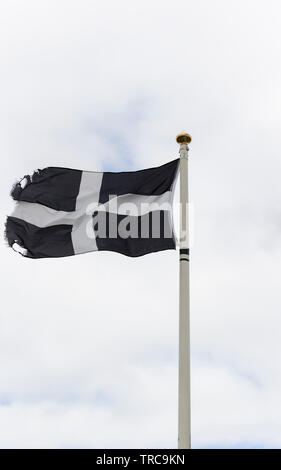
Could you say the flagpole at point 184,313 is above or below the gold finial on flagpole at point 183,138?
below

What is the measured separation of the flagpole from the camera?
14234 mm

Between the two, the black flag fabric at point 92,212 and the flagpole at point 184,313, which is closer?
the flagpole at point 184,313

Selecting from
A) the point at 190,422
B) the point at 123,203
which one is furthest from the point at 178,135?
the point at 190,422

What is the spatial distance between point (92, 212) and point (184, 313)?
12.3 feet

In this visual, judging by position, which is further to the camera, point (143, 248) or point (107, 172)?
point (107, 172)

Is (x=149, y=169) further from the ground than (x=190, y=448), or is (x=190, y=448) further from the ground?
(x=149, y=169)

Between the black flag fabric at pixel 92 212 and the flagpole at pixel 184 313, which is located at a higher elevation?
the black flag fabric at pixel 92 212

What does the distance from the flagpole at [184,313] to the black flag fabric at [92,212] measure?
22.1 inches

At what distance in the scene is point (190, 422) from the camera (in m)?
14.3

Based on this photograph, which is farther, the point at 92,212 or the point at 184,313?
the point at 92,212

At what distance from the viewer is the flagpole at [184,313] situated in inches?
560

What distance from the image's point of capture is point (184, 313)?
593 inches
